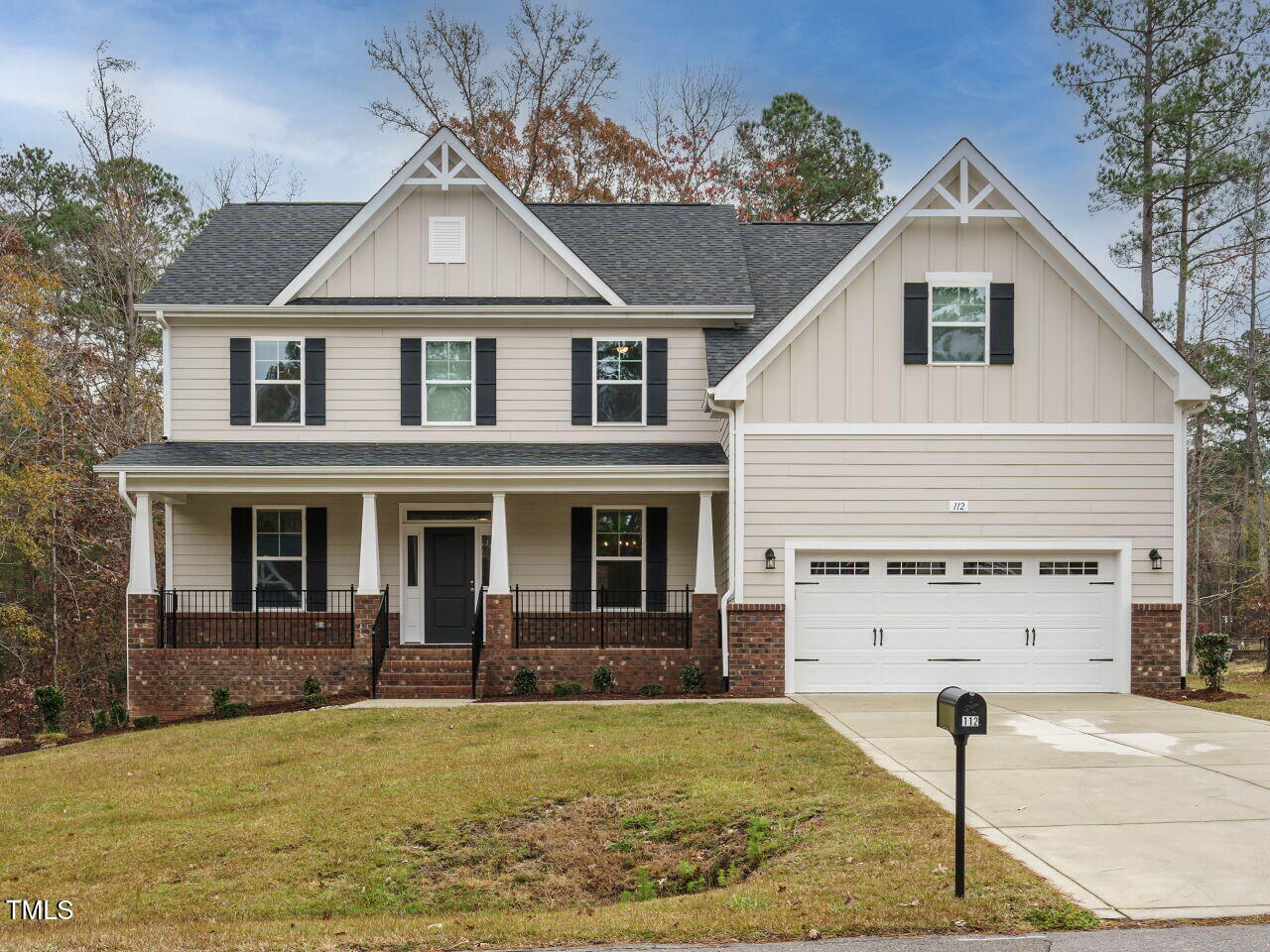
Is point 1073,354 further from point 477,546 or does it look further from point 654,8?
point 654,8

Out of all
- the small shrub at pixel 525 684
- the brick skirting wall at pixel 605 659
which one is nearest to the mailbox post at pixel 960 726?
the brick skirting wall at pixel 605 659

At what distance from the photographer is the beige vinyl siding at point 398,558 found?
1814 cm

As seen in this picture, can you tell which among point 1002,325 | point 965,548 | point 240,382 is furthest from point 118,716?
point 1002,325

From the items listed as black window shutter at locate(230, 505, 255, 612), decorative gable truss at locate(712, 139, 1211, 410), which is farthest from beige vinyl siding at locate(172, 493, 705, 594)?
decorative gable truss at locate(712, 139, 1211, 410)

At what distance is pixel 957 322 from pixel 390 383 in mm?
9254

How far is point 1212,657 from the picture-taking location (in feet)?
51.5

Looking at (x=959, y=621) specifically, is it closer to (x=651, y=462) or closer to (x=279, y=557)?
(x=651, y=462)

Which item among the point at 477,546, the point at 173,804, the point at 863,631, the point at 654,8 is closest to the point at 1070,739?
the point at 863,631

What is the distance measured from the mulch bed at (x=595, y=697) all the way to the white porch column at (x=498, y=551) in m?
1.65

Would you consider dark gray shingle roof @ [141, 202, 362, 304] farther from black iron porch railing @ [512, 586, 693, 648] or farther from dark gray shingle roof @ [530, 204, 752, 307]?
black iron porch railing @ [512, 586, 693, 648]

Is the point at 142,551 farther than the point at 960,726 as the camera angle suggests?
Yes

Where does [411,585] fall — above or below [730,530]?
below

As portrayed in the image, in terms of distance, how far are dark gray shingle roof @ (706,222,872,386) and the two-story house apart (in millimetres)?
116

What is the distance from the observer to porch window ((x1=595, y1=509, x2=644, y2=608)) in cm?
1808
